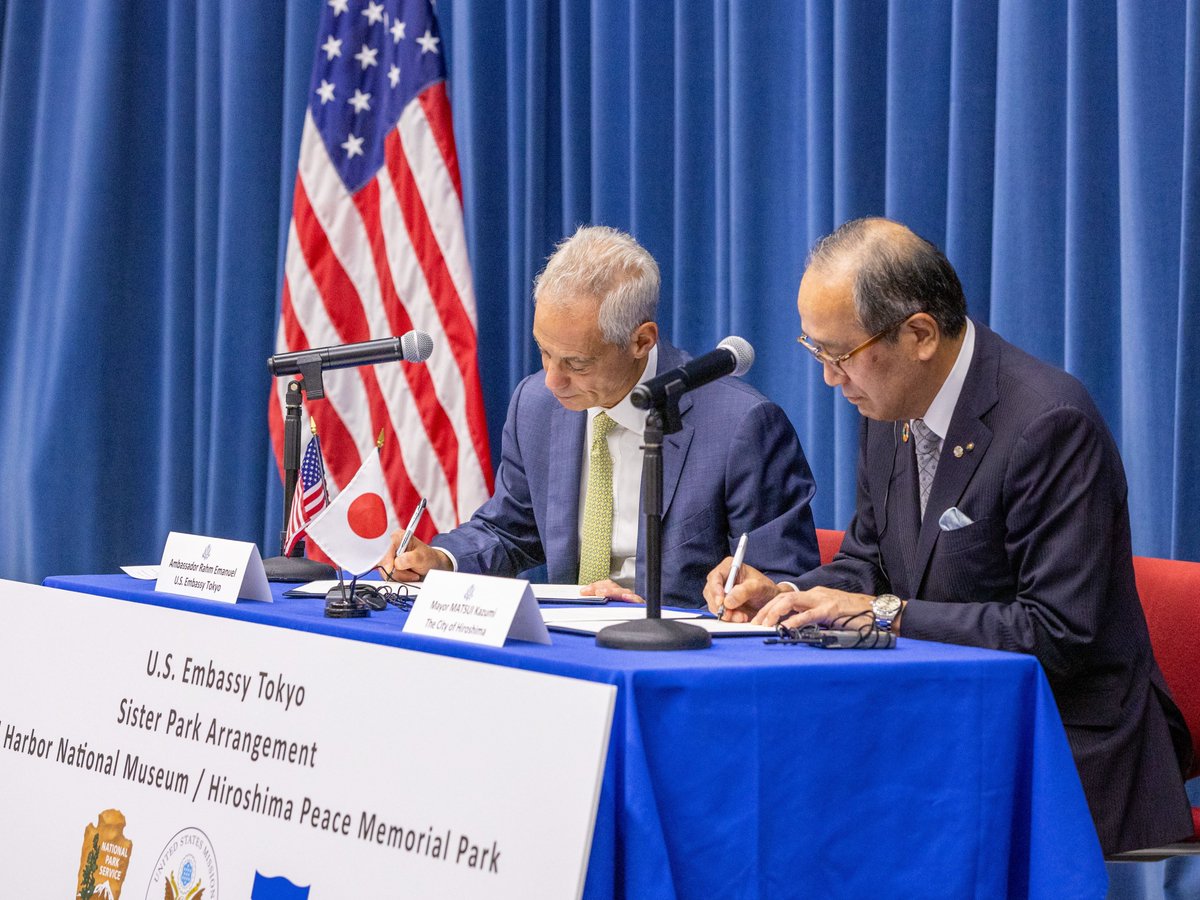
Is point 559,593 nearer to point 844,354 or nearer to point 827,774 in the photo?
point 844,354

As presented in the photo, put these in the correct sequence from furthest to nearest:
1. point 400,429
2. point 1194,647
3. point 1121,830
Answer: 1. point 400,429
2. point 1194,647
3. point 1121,830

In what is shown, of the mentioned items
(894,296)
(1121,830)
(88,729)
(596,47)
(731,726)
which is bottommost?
(1121,830)

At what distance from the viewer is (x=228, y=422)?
474 centimetres

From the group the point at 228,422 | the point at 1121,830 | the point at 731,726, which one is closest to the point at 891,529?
the point at 1121,830

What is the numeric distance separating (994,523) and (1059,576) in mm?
153

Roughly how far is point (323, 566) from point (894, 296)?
114 centimetres

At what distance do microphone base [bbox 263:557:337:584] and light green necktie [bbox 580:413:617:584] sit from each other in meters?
0.55

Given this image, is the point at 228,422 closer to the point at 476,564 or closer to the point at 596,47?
the point at 596,47

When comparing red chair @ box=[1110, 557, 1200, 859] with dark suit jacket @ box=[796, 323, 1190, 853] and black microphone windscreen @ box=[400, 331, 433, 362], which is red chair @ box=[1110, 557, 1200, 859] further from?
black microphone windscreen @ box=[400, 331, 433, 362]

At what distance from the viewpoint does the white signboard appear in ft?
4.62

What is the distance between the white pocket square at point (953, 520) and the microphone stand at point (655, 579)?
1.69 feet

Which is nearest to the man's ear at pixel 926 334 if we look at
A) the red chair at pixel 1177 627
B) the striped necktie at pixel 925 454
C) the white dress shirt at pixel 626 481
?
the striped necktie at pixel 925 454

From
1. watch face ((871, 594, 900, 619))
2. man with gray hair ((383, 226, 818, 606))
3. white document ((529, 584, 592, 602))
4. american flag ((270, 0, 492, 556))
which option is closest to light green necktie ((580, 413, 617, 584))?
man with gray hair ((383, 226, 818, 606))

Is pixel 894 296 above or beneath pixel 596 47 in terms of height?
beneath
